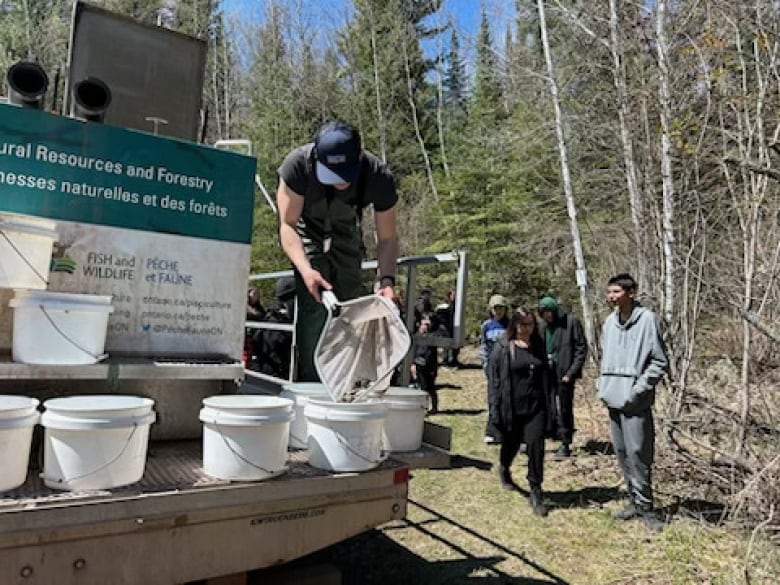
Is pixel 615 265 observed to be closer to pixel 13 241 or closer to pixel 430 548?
pixel 430 548

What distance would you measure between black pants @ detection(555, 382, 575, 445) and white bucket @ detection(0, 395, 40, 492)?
652 centimetres

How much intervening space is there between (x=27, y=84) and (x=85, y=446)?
1.63 meters

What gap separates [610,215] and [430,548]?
30.8 ft

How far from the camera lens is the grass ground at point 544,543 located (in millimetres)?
4473

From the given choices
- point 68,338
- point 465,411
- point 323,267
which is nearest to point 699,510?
point 323,267

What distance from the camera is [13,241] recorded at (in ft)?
8.26

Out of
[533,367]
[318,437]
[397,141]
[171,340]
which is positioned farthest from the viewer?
[397,141]

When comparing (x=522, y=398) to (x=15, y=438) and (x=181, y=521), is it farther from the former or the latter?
(x=15, y=438)

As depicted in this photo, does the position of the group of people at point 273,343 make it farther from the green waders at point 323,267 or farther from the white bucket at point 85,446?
the white bucket at point 85,446

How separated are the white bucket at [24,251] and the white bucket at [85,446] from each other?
0.55 meters

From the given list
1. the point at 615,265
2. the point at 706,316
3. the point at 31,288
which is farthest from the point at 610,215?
the point at 31,288

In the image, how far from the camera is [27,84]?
288 cm

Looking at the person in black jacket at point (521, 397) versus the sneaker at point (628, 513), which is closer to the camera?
the sneaker at point (628, 513)

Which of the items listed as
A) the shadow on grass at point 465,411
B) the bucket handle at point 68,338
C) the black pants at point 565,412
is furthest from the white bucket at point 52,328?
the shadow on grass at point 465,411
